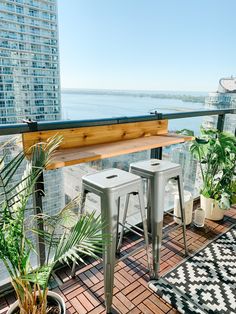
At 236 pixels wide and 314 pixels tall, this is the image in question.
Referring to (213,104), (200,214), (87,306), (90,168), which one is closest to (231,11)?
(213,104)

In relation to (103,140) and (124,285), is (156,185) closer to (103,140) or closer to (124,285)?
(103,140)

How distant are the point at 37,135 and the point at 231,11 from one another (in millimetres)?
6471

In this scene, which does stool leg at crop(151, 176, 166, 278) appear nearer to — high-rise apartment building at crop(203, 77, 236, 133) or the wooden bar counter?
the wooden bar counter

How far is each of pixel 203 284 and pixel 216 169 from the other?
4.59 ft

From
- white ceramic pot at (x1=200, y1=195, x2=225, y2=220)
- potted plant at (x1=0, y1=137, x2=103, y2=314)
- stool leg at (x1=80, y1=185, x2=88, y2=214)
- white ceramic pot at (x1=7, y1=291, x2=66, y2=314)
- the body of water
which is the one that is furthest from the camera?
white ceramic pot at (x1=200, y1=195, x2=225, y2=220)

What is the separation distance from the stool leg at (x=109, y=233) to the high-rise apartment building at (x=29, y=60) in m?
0.79

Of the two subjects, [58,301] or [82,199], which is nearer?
[58,301]

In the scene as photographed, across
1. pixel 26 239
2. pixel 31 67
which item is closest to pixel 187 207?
pixel 26 239

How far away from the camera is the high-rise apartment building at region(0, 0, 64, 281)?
5.56ft

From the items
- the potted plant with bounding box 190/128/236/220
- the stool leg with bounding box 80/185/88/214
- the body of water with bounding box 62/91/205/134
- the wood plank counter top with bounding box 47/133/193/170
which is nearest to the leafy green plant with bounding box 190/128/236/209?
the potted plant with bounding box 190/128/236/220

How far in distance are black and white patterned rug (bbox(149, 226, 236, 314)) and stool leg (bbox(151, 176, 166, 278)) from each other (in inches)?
6.7

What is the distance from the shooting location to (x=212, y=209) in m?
2.85

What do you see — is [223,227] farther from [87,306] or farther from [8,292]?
[8,292]

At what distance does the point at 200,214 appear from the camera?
268cm
